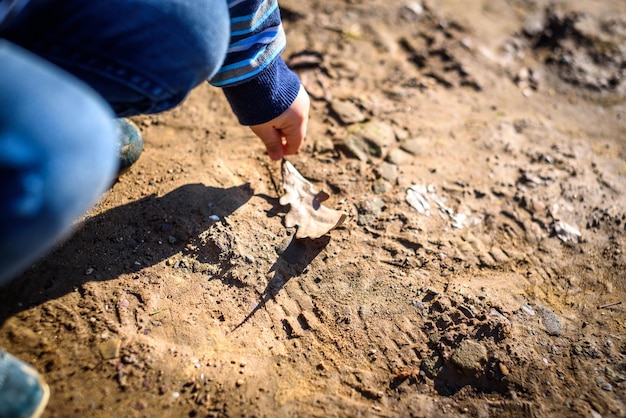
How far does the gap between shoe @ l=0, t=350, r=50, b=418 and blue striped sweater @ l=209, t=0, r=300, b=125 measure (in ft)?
3.12

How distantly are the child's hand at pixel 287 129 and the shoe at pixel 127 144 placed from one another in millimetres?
458

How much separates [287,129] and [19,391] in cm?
110

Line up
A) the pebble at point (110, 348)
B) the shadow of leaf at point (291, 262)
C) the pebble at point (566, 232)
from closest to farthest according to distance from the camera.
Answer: the pebble at point (110, 348) → the shadow of leaf at point (291, 262) → the pebble at point (566, 232)

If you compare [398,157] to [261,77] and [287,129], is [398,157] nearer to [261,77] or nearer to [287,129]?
[287,129]

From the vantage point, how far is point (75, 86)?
37.8 inches

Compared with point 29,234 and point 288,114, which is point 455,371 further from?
point 29,234

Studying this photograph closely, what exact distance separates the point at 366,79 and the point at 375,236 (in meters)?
1.01

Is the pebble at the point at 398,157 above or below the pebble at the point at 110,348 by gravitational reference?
above

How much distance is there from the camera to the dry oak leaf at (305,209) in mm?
1658

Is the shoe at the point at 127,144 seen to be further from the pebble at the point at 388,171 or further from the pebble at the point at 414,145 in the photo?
the pebble at the point at 414,145

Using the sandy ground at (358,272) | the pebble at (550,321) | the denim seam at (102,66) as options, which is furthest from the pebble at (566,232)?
the denim seam at (102,66)

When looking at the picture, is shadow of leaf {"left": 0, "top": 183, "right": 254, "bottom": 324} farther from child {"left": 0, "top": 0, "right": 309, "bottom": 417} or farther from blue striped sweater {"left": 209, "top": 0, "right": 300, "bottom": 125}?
blue striped sweater {"left": 209, "top": 0, "right": 300, "bottom": 125}

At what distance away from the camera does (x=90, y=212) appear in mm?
1600

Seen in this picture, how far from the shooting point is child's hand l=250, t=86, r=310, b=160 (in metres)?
1.63
